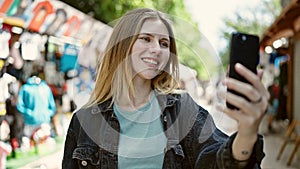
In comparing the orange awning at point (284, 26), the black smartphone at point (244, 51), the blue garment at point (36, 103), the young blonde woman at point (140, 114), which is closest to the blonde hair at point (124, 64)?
the young blonde woman at point (140, 114)

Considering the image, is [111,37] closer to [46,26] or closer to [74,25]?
[46,26]

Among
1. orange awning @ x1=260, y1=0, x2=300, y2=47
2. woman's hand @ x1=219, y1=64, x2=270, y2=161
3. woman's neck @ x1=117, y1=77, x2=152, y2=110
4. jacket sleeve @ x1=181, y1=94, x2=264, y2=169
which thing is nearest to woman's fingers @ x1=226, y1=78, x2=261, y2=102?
woman's hand @ x1=219, y1=64, x2=270, y2=161

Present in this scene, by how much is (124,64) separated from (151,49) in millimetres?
62

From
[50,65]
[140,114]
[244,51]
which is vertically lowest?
[50,65]

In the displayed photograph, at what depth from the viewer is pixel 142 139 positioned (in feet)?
1.86

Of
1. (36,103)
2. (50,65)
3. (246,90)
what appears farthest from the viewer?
(50,65)

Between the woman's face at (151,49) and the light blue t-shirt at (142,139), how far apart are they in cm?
5

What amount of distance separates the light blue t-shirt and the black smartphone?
20 cm

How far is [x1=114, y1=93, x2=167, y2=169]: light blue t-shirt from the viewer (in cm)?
56

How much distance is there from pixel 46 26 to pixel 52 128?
2.13ft

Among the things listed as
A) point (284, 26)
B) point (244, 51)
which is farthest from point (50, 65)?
point (284, 26)

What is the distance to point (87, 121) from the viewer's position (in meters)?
0.59

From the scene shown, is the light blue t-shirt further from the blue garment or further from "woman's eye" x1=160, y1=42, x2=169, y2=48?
the blue garment

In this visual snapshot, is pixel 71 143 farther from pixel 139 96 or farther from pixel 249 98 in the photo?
pixel 249 98
